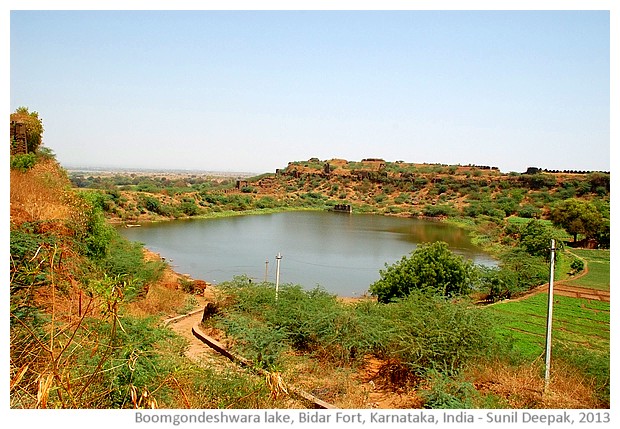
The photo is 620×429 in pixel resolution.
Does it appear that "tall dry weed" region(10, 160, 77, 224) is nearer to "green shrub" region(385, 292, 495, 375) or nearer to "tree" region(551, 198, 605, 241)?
"green shrub" region(385, 292, 495, 375)

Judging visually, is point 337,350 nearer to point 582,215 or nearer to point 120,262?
point 120,262

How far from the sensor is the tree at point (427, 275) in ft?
34.8

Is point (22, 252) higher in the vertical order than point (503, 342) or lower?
higher

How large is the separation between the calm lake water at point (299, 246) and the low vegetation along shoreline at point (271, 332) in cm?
397

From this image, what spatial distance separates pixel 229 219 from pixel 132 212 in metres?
6.66

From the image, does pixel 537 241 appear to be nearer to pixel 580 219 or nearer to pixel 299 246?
pixel 580 219

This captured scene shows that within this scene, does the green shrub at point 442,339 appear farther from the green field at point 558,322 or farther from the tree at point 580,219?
the tree at point 580,219

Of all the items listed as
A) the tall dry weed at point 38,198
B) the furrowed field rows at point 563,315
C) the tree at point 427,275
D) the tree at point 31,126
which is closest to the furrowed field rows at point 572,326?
the furrowed field rows at point 563,315

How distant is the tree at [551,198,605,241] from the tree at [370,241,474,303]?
14.5 metres

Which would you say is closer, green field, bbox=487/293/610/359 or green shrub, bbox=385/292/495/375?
green shrub, bbox=385/292/495/375

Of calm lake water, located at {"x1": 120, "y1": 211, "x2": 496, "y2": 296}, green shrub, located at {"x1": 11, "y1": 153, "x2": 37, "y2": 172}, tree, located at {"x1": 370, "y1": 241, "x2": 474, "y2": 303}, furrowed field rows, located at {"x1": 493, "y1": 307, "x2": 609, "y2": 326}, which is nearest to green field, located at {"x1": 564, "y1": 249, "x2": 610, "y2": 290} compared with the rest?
furrowed field rows, located at {"x1": 493, "y1": 307, "x2": 609, "y2": 326}

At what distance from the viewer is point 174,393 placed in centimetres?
373

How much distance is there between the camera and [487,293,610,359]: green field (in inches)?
331
